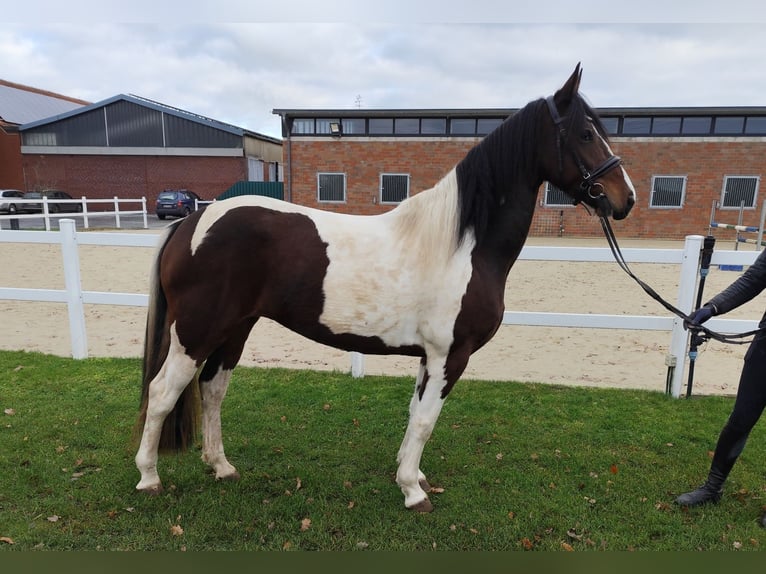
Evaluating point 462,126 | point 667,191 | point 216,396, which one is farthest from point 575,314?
point 667,191

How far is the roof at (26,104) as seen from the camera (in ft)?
111

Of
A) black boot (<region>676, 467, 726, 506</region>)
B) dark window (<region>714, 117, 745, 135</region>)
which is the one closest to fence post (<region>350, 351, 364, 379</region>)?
black boot (<region>676, 467, 726, 506</region>)

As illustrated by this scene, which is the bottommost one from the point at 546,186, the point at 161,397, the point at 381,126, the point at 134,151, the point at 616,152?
the point at 161,397

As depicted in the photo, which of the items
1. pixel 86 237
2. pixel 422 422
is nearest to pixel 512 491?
pixel 422 422

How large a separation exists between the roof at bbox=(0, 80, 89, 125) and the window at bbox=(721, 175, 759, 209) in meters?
42.6

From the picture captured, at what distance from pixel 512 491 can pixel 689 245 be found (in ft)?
9.39

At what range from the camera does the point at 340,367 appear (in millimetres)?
5066

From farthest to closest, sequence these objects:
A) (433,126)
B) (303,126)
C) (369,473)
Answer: (303,126) < (433,126) < (369,473)

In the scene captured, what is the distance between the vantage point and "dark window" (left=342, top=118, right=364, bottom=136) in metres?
19.8

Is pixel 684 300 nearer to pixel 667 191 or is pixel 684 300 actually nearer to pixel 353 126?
pixel 667 191

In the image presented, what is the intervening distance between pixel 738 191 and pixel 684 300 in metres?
18.2

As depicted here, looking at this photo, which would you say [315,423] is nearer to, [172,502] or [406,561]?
[172,502]

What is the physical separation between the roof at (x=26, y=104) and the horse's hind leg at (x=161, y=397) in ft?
132

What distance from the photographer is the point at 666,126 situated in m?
18.2
